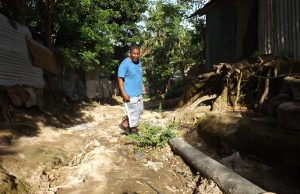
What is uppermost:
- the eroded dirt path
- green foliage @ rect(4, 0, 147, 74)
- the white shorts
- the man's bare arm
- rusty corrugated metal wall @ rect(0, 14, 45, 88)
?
green foliage @ rect(4, 0, 147, 74)

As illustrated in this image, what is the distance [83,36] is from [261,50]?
309 inches

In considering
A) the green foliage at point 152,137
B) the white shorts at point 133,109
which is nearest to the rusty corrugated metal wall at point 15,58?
the white shorts at point 133,109

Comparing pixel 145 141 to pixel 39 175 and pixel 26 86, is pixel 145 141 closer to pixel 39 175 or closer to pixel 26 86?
pixel 39 175

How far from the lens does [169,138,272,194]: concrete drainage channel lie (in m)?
3.83

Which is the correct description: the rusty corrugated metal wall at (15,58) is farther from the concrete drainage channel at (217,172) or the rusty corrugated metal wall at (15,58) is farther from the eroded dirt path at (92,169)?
the concrete drainage channel at (217,172)

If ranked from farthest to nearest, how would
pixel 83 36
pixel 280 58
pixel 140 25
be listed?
pixel 140 25
pixel 83 36
pixel 280 58

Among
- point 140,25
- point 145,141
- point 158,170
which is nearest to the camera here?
point 158,170

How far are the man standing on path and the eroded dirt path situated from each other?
57cm

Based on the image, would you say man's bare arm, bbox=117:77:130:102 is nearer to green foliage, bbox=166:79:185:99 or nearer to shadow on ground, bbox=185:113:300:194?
shadow on ground, bbox=185:113:300:194

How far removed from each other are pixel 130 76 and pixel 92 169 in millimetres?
2280

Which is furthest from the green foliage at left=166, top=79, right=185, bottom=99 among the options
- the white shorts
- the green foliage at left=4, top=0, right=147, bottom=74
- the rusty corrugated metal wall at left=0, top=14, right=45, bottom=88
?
the white shorts

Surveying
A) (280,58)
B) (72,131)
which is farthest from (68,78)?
(280,58)

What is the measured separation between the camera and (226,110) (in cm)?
838

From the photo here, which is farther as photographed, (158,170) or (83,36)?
(83,36)
